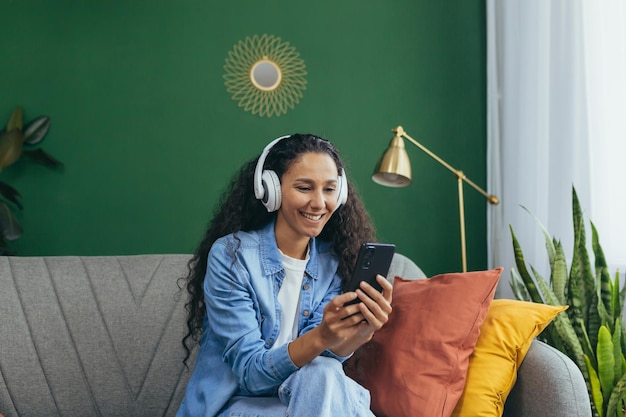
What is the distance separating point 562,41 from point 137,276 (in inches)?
66.6

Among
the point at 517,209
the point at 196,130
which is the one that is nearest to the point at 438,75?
the point at 517,209

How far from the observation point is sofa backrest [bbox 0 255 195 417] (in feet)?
7.70

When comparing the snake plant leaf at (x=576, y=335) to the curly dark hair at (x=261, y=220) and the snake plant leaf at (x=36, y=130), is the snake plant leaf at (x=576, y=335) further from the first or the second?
the snake plant leaf at (x=36, y=130)

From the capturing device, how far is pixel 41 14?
3.79 m

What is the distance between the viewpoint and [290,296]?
1977mm

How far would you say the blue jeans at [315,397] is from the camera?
5.40ft

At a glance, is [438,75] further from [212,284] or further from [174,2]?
[212,284]

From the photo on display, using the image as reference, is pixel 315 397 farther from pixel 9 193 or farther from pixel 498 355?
pixel 9 193

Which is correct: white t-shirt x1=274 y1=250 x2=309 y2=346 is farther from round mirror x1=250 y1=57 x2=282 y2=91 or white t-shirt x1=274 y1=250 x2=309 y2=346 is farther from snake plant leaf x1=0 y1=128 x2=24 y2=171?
snake plant leaf x1=0 y1=128 x2=24 y2=171

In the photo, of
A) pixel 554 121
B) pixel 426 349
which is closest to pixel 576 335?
pixel 426 349

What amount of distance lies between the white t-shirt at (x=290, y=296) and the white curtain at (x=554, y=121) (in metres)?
1.14

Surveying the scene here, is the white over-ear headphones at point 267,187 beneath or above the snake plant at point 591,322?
above

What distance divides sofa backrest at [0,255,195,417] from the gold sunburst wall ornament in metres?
1.41

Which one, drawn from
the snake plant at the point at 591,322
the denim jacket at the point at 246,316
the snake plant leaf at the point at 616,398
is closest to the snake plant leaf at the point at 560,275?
the snake plant at the point at 591,322
